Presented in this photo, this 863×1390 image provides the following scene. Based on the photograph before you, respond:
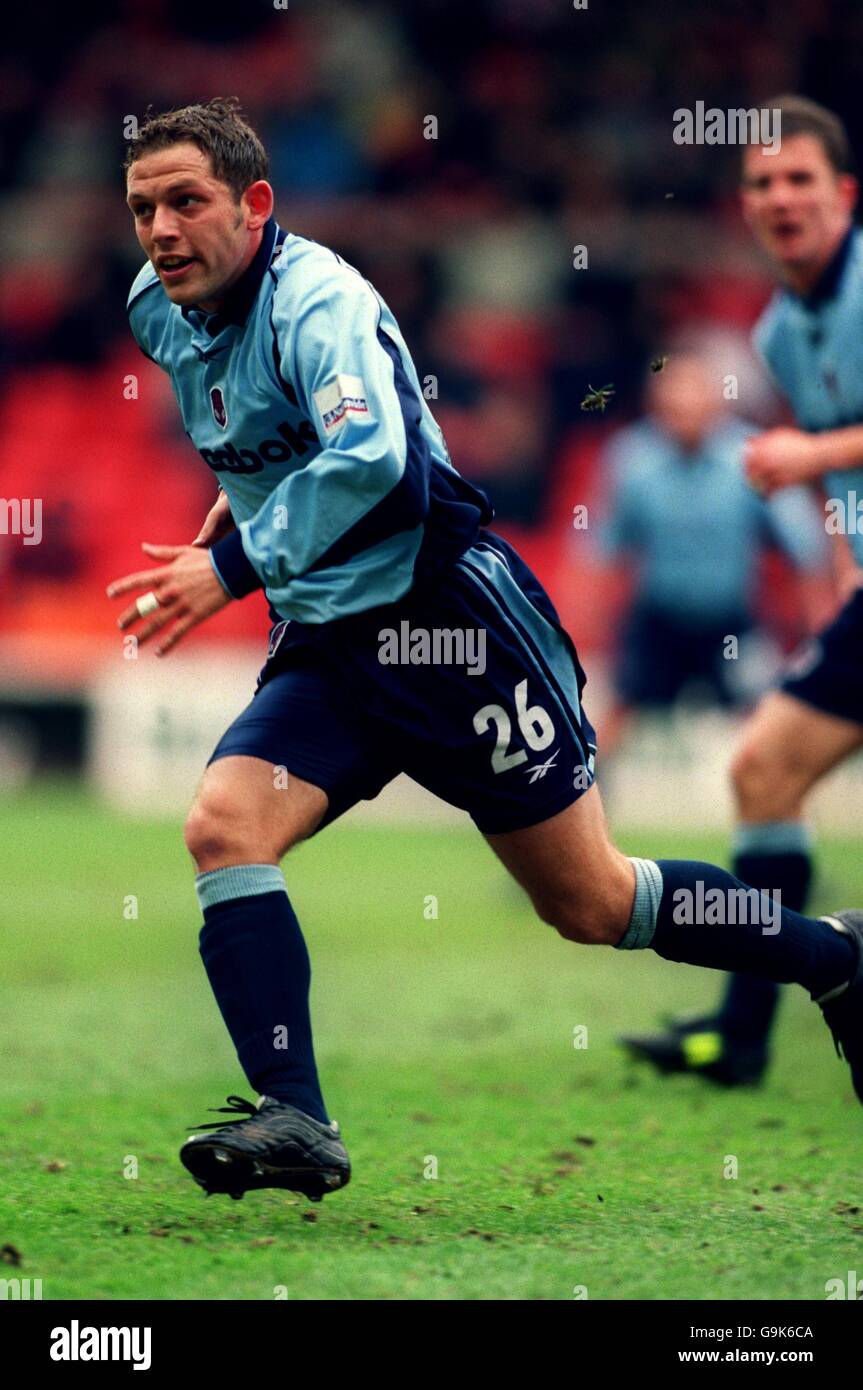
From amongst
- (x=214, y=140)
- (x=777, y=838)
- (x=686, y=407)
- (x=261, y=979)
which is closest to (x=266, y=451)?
(x=214, y=140)

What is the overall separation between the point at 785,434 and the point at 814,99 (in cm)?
1147

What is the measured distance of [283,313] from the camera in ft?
12.2

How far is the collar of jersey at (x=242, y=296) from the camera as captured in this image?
381cm

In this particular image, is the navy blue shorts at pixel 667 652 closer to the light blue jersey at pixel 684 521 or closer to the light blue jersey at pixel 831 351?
the light blue jersey at pixel 684 521

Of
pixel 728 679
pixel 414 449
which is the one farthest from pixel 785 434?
pixel 728 679

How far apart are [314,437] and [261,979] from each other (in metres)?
1.01

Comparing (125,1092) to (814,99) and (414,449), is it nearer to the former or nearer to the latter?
(414,449)

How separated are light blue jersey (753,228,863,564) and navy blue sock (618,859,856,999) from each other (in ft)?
4.85

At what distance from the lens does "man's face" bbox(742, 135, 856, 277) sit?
5.25 metres

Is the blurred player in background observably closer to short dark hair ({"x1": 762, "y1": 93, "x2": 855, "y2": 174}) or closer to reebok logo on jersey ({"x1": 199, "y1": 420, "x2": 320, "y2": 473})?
short dark hair ({"x1": 762, "y1": 93, "x2": 855, "y2": 174})

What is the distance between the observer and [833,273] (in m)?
5.33

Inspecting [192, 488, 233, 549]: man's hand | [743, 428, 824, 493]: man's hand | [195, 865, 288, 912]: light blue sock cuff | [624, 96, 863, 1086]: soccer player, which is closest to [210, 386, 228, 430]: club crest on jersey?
[192, 488, 233, 549]: man's hand

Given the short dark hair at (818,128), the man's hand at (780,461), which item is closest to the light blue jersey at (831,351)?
the short dark hair at (818,128)

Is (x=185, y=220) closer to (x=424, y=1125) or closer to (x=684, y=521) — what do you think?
(x=424, y=1125)
